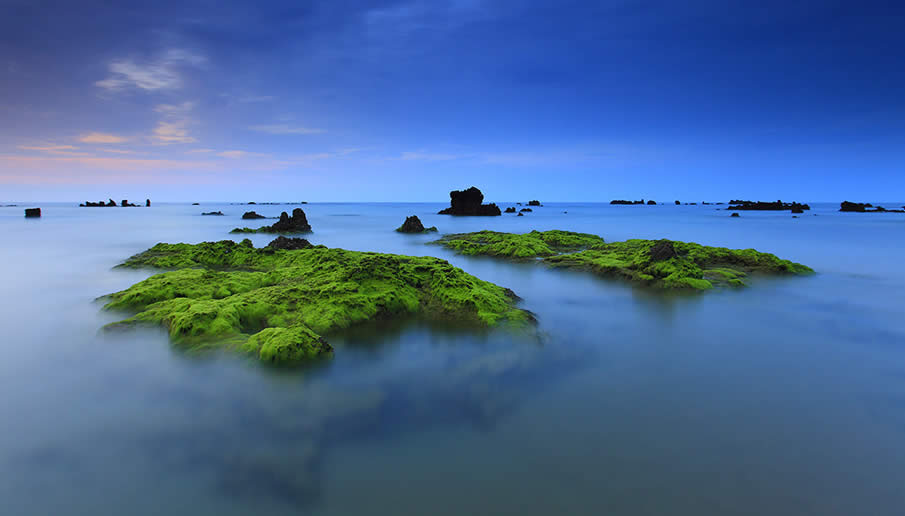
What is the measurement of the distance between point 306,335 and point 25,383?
4.27 metres

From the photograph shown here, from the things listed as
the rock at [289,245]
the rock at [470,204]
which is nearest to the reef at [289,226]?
the rock at [289,245]

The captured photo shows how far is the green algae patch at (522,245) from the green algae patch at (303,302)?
1004cm

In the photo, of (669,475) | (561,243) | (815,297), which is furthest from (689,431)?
(561,243)

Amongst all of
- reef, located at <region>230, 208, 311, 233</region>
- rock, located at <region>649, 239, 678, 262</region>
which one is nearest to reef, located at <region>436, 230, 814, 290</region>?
rock, located at <region>649, 239, 678, 262</region>

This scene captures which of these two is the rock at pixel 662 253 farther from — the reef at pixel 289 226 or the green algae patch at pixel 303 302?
the reef at pixel 289 226

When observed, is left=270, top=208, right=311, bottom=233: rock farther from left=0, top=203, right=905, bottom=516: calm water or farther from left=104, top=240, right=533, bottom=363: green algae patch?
left=0, top=203, right=905, bottom=516: calm water

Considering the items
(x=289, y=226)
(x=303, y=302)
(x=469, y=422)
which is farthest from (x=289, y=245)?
(x=289, y=226)

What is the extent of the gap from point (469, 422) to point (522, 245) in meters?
18.1

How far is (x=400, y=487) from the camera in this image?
13.7 feet

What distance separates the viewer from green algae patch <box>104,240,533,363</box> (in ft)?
24.7

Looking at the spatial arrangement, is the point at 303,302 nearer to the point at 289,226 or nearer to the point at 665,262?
the point at 665,262

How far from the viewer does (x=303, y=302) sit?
961 centimetres

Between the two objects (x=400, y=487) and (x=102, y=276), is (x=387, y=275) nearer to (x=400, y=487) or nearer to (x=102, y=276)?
(x=400, y=487)

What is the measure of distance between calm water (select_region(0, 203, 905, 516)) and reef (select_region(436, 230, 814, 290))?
4385 mm
